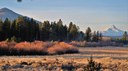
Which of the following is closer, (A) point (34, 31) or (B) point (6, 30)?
(B) point (6, 30)

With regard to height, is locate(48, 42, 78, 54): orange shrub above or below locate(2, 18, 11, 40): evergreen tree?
below

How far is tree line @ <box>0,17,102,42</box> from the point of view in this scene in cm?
9777

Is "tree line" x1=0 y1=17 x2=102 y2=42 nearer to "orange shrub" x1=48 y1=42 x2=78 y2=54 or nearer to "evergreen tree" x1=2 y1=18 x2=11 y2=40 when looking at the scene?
"evergreen tree" x1=2 y1=18 x2=11 y2=40

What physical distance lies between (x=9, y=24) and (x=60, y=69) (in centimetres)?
6908

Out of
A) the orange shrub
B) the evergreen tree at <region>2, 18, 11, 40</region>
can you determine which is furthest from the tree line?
the orange shrub

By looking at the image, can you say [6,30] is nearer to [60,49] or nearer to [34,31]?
[34,31]

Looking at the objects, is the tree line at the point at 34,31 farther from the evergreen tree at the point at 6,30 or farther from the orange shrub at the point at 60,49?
the orange shrub at the point at 60,49

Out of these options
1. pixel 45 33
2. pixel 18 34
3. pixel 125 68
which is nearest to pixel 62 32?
pixel 45 33

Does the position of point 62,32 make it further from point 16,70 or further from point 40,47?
point 16,70

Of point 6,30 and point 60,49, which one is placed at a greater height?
point 6,30

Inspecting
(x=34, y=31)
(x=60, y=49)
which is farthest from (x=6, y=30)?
(x=60, y=49)

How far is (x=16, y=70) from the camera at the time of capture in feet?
107

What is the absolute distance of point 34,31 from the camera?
4488 inches

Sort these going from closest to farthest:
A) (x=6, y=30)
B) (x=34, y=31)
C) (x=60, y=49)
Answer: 1. (x=60, y=49)
2. (x=6, y=30)
3. (x=34, y=31)
